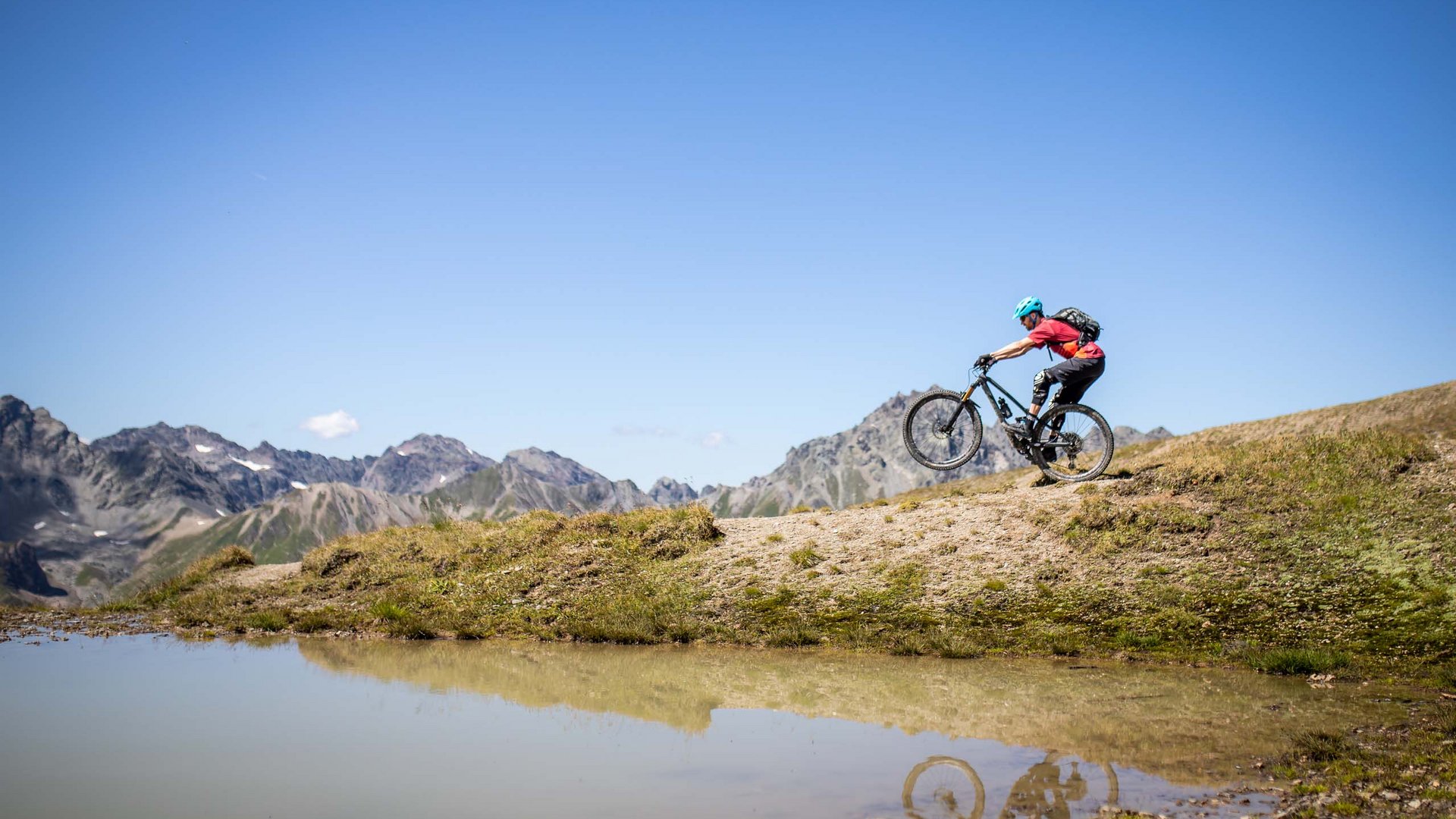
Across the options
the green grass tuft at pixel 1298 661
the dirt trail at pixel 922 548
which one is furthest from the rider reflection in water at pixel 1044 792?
the dirt trail at pixel 922 548

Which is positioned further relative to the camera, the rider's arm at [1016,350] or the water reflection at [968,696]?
the rider's arm at [1016,350]

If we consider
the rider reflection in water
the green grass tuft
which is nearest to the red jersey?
the green grass tuft

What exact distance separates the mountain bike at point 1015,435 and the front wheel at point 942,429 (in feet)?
0.06

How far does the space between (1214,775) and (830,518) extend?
15.4 meters

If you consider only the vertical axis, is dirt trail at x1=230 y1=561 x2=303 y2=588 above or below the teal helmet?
below

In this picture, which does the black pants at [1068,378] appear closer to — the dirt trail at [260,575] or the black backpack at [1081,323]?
the black backpack at [1081,323]

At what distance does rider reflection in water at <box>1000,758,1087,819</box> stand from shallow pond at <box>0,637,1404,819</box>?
1.4 inches

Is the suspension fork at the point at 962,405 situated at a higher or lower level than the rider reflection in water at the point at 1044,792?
higher

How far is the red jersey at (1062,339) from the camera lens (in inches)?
819

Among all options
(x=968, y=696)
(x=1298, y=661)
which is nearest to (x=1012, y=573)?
(x=1298, y=661)

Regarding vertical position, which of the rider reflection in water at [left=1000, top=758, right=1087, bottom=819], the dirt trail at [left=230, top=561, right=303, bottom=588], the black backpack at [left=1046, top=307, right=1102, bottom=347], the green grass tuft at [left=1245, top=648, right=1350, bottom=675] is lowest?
the rider reflection in water at [left=1000, top=758, right=1087, bottom=819]

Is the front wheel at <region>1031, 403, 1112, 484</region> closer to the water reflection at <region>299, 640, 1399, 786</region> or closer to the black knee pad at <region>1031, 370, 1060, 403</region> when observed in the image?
the black knee pad at <region>1031, 370, 1060, 403</region>

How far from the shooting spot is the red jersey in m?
20.8

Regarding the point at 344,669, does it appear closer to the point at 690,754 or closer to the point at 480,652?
the point at 480,652
